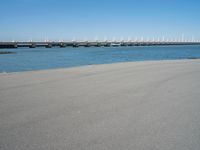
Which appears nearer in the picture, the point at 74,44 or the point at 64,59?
the point at 64,59

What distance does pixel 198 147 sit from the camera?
4.36 meters

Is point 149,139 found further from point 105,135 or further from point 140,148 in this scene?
point 105,135

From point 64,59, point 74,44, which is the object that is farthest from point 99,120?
point 74,44

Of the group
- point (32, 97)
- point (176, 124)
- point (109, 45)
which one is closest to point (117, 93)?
point (32, 97)

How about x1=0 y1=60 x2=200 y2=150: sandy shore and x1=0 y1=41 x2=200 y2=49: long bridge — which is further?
x1=0 y1=41 x2=200 y2=49: long bridge

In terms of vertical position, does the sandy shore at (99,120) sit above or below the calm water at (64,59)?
above

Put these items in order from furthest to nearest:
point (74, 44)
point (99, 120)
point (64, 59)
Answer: point (74, 44), point (64, 59), point (99, 120)

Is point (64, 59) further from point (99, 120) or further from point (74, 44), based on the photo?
point (74, 44)

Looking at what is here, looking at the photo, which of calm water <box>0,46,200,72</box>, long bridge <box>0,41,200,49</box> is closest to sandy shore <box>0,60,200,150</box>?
calm water <box>0,46,200,72</box>

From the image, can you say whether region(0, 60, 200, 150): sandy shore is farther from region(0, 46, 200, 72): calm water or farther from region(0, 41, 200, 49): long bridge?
region(0, 41, 200, 49): long bridge

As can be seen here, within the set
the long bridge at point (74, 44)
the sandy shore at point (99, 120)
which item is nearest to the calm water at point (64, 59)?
the sandy shore at point (99, 120)

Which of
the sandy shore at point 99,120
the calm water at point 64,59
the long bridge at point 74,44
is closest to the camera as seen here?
the sandy shore at point 99,120

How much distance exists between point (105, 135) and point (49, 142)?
100 cm

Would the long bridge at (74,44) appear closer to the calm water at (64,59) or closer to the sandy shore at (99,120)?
the calm water at (64,59)
